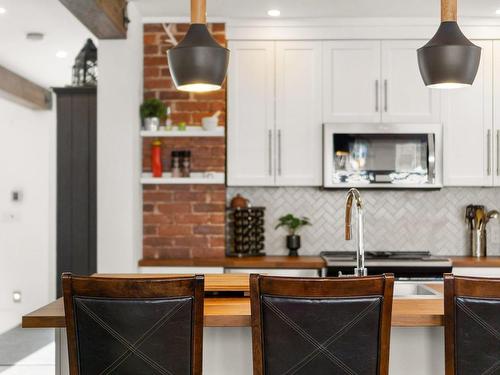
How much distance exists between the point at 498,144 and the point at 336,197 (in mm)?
1224

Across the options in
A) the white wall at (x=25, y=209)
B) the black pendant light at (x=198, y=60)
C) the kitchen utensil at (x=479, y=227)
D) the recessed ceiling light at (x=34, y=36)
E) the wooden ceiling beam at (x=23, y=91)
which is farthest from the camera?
the white wall at (x=25, y=209)

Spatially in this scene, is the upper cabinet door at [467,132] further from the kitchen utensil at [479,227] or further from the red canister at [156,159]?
the red canister at [156,159]

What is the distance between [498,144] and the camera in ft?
14.6

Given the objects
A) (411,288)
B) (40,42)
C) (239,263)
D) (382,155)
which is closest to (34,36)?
(40,42)

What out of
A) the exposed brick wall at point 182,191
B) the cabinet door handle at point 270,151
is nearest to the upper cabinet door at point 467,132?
the cabinet door handle at point 270,151

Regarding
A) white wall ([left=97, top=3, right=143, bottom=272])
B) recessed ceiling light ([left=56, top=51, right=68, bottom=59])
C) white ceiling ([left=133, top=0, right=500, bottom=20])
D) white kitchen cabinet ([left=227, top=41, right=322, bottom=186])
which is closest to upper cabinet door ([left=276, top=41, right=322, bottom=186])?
white kitchen cabinet ([left=227, top=41, right=322, bottom=186])

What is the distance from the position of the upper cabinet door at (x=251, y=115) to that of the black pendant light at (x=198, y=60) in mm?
2236

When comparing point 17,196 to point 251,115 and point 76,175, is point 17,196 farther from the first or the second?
point 251,115

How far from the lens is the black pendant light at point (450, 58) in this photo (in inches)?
86.2

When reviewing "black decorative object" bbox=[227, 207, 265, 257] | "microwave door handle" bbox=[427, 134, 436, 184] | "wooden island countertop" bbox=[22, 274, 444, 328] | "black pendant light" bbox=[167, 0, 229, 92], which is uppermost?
"black pendant light" bbox=[167, 0, 229, 92]

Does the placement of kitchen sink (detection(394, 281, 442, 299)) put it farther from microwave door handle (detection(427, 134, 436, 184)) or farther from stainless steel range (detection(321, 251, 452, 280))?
microwave door handle (detection(427, 134, 436, 184))

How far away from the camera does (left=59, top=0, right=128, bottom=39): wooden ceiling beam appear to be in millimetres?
3357

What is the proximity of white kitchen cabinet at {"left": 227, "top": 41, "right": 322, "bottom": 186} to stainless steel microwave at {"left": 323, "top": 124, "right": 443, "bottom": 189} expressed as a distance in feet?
0.41

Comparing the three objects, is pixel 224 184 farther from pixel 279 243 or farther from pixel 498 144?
pixel 498 144
